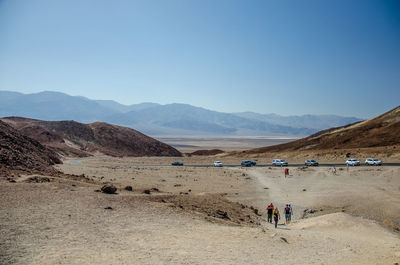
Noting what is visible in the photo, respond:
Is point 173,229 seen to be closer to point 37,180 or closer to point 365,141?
point 37,180

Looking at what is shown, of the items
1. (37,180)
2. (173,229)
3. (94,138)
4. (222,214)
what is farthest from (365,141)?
(94,138)

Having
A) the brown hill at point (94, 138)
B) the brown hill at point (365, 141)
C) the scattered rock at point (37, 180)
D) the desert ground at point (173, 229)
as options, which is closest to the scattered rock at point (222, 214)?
the desert ground at point (173, 229)

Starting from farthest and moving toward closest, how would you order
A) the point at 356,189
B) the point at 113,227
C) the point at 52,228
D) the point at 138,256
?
the point at 356,189, the point at 113,227, the point at 52,228, the point at 138,256

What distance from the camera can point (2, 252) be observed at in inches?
477

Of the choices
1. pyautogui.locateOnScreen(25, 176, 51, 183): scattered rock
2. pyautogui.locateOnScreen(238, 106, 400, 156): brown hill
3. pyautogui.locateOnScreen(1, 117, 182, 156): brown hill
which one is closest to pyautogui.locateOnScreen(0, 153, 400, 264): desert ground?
pyautogui.locateOnScreen(25, 176, 51, 183): scattered rock

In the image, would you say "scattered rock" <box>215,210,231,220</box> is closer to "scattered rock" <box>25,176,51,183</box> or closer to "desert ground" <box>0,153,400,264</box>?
"desert ground" <box>0,153,400,264</box>

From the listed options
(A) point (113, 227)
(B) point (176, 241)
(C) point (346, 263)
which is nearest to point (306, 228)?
(C) point (346, 263)

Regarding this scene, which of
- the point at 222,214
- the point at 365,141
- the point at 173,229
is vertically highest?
the point at 365,141

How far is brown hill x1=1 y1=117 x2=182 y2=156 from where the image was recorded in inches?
4075

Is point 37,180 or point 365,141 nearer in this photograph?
point 37,180

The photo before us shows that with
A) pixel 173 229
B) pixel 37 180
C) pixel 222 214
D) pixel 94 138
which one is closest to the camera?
pixel 173 229

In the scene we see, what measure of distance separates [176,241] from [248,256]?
3.61 metres

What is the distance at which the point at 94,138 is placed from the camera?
388 ft

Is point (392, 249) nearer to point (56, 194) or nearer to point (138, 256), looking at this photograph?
point (138, 256)
